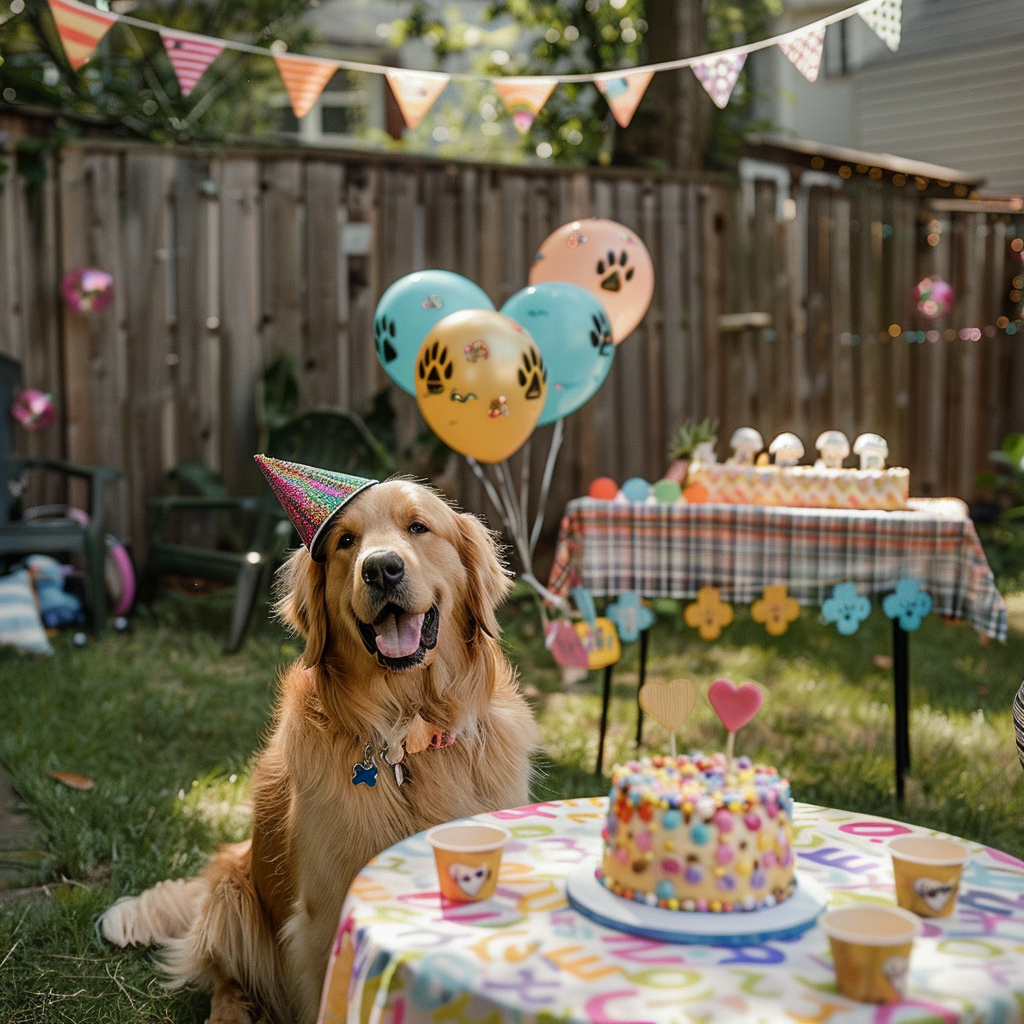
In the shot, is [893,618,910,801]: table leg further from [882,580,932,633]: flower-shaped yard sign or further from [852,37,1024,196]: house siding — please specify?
[852,37,1024,196]: house siding

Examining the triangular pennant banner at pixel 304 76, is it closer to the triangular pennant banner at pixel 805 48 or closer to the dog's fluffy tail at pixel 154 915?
the triangular pennant banner at pixel 805 48

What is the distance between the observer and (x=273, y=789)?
2.56 meters

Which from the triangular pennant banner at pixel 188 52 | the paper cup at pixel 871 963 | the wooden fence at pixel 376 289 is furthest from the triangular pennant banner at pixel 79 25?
the paper cup at pixel 871 963

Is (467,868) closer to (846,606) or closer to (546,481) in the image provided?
(846,606)

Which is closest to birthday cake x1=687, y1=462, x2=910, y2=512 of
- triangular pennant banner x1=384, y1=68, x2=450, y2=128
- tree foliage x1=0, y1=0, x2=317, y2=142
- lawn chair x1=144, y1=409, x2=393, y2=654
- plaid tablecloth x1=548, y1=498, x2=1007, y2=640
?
plaid tablecloth x1=548, y1=498, x2=1007, y2=640

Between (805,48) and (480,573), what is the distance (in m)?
2.91

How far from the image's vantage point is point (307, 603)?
2.48 meters

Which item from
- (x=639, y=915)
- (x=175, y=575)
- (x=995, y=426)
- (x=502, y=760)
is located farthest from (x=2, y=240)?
(x=995, y=426)

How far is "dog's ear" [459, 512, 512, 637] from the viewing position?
2.55 meters

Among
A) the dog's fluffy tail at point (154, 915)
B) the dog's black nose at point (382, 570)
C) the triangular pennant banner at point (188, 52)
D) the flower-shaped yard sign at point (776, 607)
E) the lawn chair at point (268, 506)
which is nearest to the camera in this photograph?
the dog's black nose at point (382, 570)

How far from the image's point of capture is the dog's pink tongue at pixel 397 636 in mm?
2283

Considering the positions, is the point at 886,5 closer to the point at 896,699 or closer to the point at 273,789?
the point at 896,699

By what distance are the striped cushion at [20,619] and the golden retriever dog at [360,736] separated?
9.83 feet

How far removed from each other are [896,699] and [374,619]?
2446 mm
